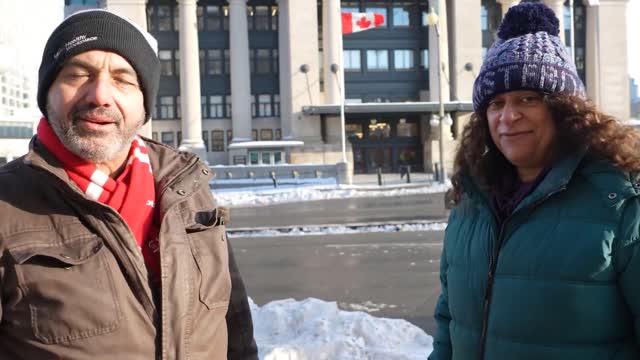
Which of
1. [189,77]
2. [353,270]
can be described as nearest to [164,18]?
[189,77]

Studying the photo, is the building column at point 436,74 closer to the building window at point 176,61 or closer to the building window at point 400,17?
the building window at point 400,17

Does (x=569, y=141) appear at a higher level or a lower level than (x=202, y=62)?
lower

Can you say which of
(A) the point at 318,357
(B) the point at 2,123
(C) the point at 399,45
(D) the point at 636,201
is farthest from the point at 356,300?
(B) the point at 2,123

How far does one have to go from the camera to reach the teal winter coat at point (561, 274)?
220cm

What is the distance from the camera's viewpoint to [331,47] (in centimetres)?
5078

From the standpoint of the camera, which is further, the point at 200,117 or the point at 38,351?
the point at 200,117

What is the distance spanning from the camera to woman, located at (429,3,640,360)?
7.27 ft

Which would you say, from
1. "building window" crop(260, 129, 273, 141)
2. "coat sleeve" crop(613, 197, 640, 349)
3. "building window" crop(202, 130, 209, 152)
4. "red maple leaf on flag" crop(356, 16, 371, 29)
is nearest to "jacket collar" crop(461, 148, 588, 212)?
"coat sleeve" crop(613, 197, 640, 349)

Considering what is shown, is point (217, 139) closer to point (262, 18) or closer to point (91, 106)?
point (262, 18)

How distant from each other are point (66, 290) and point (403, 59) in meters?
56.6

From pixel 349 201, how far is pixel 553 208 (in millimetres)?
24016

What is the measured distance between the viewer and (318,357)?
5504 millimetres

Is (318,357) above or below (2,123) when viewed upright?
below

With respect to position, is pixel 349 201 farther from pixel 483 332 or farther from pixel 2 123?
pixel 2 123
